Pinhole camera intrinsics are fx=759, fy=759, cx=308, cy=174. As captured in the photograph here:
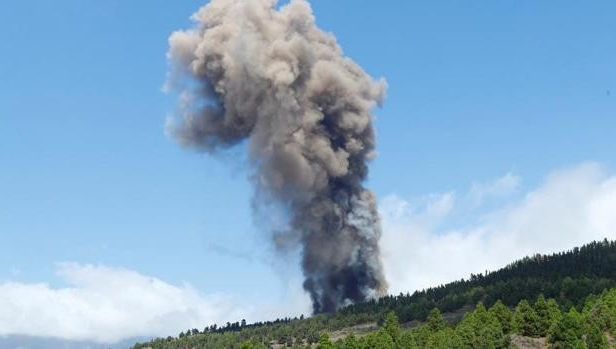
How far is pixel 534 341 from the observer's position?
110625mm

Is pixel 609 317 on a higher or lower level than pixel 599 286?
lower

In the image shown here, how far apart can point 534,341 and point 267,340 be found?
95.9 metres

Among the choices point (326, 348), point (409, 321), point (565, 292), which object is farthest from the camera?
point (409, 321)

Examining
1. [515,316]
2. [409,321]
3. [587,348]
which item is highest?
[409,321]

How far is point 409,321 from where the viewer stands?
654 ft

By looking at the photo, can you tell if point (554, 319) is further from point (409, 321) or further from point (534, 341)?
point (409, 321)

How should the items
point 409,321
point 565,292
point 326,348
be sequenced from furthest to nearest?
point 409,321 < point 565,292 < point 326,348

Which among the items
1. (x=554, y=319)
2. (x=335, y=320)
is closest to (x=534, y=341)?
(x=554, y=319)

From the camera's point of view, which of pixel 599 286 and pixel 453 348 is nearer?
pixel 453 348

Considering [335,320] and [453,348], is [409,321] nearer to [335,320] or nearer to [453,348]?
[335,320]

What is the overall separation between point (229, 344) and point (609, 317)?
103 meters

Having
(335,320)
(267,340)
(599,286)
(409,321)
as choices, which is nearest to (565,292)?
(599,286)


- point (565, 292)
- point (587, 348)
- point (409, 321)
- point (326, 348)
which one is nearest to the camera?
point (587, 348)

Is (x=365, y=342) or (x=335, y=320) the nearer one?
(x=365, y=342)
